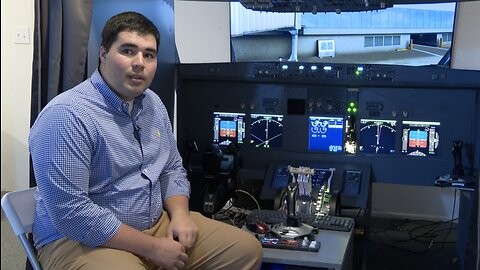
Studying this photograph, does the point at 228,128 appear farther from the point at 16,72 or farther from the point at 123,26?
the point at 16,72

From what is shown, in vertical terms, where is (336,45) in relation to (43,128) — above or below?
above

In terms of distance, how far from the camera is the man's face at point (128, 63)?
1663mm

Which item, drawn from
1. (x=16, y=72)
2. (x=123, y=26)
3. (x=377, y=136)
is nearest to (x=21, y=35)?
(x=16, y=72)

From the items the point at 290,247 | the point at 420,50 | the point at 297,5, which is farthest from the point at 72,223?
the point at 420,50

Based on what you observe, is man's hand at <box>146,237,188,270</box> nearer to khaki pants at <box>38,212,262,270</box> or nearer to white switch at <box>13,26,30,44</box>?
khaki pants at <box>38,212,262,270</box>

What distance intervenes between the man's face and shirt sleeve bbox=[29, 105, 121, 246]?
0.18 metres

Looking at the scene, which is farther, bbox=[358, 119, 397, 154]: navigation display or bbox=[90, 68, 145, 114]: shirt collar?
bbox=[358, 119, 397, 154]: navigation display

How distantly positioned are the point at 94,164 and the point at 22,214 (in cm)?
29

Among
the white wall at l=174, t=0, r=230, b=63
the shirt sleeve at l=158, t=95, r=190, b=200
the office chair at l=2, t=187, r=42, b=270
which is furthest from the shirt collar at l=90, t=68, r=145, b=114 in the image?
the white wall at l=174, t=0, r=230, b=63

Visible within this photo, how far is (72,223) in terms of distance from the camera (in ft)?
4.99

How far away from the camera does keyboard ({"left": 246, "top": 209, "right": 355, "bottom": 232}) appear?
7.06 ft

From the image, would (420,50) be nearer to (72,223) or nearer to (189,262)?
(189,262)

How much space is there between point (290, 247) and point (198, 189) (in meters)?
0.87

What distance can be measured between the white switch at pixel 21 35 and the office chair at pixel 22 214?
185 cm
